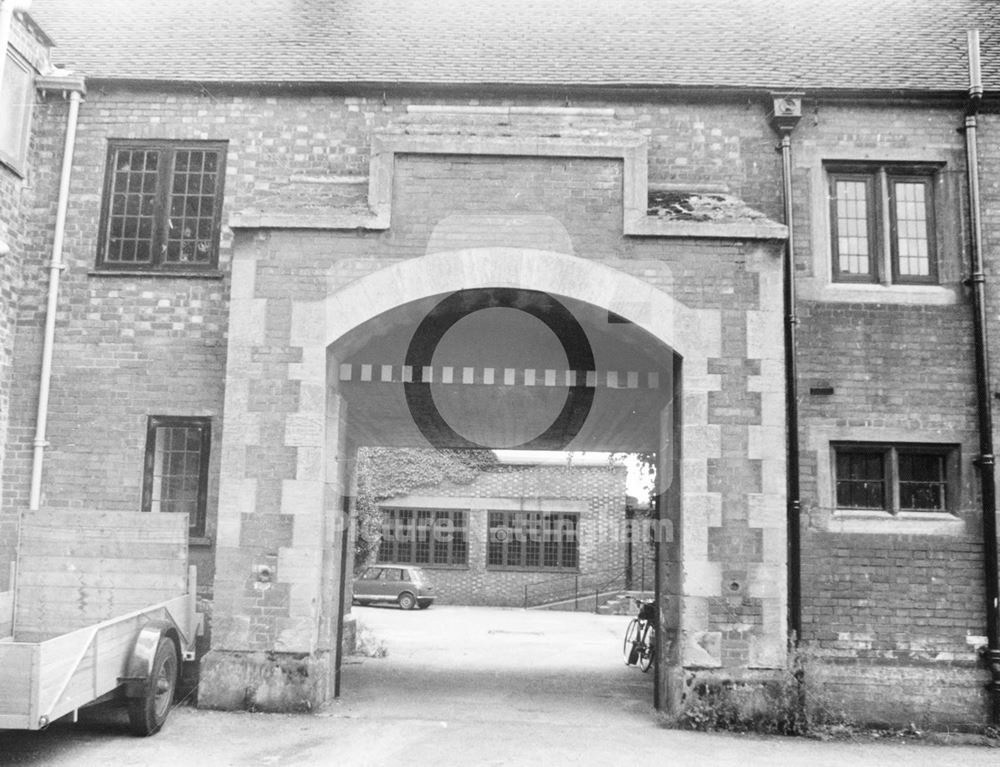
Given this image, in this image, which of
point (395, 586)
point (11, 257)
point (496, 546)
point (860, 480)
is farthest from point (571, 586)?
point (11, 257)

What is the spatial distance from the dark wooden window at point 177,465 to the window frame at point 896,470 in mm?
6849

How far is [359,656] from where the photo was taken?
14023mm

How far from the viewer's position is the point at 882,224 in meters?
10.7

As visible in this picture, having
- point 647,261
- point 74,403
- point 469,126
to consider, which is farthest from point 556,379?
point 74,403

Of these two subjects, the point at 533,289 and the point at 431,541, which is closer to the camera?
the point at 533,289

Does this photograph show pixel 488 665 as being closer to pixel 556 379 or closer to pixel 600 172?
pixel 556 379

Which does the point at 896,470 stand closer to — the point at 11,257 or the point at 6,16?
the point at 11,257

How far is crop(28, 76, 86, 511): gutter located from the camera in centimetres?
1026

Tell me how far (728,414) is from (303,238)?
4547 mm

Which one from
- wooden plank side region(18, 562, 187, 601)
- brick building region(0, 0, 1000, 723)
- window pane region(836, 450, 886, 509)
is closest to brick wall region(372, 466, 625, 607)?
brick building region(0, 0, 1000, 723)

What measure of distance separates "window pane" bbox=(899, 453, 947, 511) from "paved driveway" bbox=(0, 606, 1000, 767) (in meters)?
2.48

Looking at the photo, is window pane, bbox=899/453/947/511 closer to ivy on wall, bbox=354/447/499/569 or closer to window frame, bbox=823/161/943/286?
window frame, bbox=823/161/943/286

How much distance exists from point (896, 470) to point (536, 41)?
710 cm

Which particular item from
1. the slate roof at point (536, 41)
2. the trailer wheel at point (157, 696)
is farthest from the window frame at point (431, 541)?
the trailer wheel at point (157, 696)
